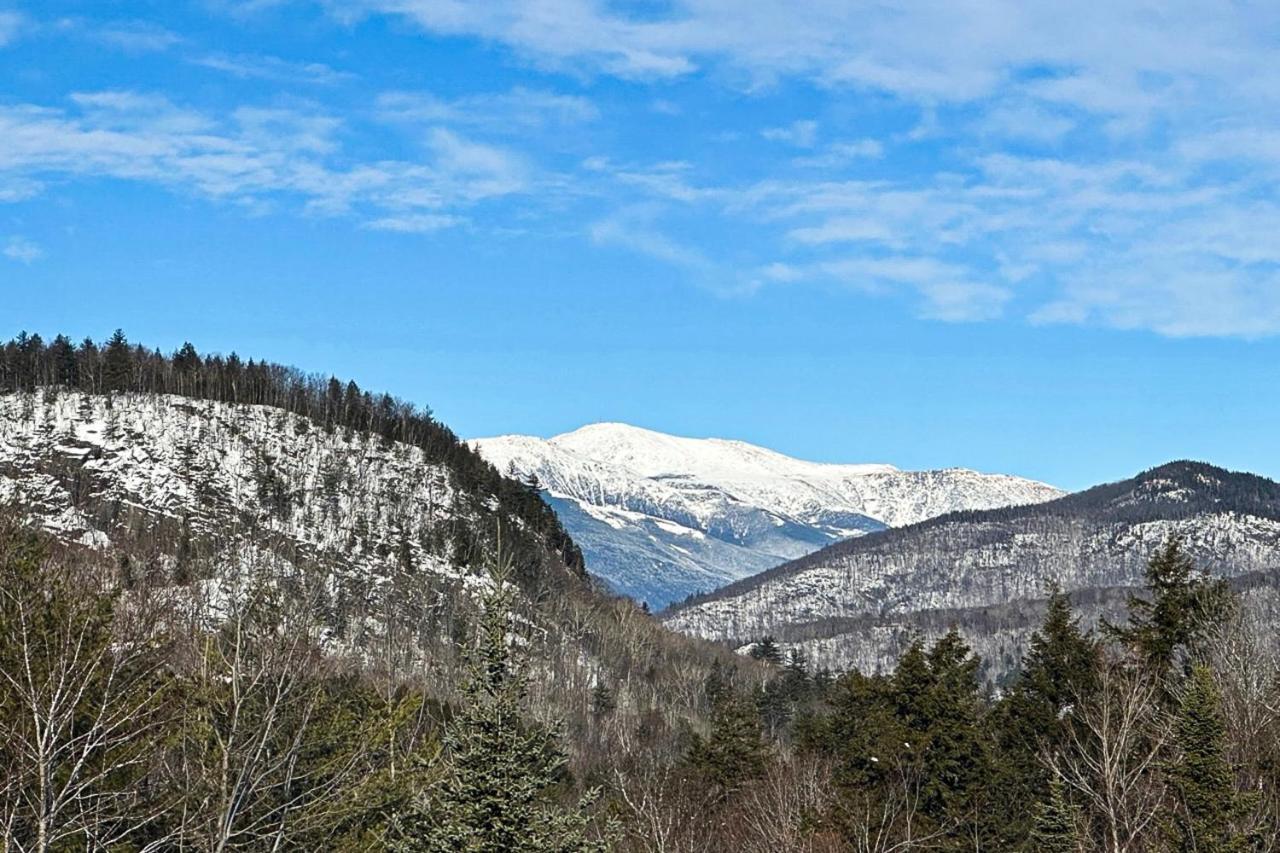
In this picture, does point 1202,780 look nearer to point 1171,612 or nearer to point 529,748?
point 1171,612

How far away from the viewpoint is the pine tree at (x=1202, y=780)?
114ft

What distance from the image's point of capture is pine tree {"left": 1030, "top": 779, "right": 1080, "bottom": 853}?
117ft

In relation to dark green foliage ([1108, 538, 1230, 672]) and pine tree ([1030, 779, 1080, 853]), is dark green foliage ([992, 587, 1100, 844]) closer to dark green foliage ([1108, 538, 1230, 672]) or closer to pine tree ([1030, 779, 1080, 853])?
dark green foliage ([1108, 538, 1230, 672])

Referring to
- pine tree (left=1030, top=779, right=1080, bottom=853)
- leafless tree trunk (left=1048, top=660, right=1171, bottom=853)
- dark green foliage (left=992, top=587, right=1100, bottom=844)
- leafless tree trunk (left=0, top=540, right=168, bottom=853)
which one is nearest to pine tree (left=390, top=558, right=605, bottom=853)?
leafless tree trunk (left=0, top=540, right=168, bottom=853)

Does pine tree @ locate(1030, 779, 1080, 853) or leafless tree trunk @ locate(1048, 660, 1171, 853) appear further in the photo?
leafless tree trunk @ locate(1048, 660, 1171, 853)

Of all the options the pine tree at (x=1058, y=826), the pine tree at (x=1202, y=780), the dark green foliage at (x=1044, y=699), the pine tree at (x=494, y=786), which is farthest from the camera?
the dark green foliage at (x=1044, y=699)

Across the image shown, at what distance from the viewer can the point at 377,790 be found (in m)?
29.4

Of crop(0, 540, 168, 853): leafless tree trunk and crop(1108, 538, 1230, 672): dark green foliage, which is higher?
crop(1108, 538, 1230, 672): dark green foliage

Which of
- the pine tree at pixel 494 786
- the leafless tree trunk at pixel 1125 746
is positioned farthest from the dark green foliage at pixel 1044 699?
the pine tree at pixel 494 786

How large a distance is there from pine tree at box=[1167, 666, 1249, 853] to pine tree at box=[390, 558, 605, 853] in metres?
20.8

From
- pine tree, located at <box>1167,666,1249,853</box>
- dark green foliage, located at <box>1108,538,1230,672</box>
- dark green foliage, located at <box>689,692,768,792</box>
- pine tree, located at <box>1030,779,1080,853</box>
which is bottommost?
dark green foliage, located at <box>689,692,768,792</box>

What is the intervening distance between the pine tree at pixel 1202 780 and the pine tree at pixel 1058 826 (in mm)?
2638

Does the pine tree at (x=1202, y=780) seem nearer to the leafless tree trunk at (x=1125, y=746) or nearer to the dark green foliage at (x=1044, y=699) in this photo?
the leafless tree trunk at (x=1125, y=746)

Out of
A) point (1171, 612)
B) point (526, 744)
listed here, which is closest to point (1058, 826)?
point (1171, 612)
